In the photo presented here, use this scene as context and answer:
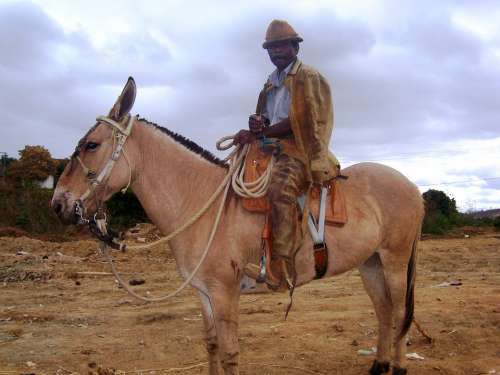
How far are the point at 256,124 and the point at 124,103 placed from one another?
112 cm

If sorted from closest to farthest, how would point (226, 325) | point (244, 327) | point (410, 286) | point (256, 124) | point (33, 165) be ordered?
point (226, 325) < point (256, 124) < point (410, 286) < point (244, 327) < point (33, 165)

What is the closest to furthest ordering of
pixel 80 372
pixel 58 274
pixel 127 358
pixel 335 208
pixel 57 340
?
1. pixel 335 208
2. pixel 80 372
3. pixel 127 358
4. pixel 57 340
5. pixel 58 274

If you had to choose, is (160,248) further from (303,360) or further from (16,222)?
(303,360)

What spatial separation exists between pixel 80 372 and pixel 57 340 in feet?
4.49

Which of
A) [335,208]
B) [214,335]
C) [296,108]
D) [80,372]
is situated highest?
[296,108]

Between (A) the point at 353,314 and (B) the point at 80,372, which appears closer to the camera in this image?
(B) the point at 80,372

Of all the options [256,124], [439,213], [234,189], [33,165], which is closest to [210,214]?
[234,189]

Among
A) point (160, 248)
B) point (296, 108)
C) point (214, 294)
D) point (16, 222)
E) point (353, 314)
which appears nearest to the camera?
point (214, 294)

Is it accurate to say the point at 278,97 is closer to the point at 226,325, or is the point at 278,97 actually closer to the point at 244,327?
the point at 226,325

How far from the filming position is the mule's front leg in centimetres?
384

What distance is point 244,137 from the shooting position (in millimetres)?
4301

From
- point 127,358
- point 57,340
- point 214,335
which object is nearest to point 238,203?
point 214,335

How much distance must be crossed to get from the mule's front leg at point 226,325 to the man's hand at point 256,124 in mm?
1370

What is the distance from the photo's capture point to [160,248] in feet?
49.9
